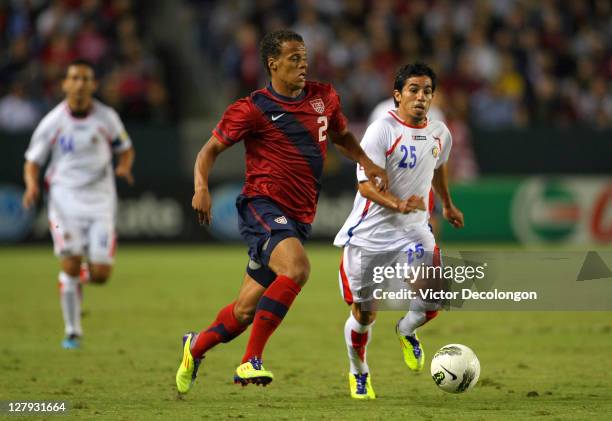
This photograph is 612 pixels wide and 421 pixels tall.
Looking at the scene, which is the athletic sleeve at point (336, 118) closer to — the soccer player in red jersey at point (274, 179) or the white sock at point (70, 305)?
A: the soccer player in red jersey at point (274, 179)

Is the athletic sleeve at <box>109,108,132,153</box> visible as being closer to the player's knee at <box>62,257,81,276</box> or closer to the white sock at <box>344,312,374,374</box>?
the player's knee at <box>62,257,81,276</box>

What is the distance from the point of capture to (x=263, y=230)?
6926 mm

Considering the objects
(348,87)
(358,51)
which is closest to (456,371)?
(348,87)

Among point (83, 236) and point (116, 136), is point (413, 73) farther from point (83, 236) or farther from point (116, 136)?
point (83, 236)

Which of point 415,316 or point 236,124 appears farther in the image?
point 415,316

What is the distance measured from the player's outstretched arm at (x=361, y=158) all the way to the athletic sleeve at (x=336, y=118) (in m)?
0.04

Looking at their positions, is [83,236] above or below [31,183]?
below

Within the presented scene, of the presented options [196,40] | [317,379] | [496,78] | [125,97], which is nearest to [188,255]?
[125,97]

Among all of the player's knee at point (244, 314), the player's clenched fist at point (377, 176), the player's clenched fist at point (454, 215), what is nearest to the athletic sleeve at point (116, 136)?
the player's clenched fist at point (454, 215)

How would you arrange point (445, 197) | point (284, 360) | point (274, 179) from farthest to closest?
1. point (284, 360)
2. point (445, 197)
3. point (274, 179)

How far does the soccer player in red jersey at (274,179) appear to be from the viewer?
680 cm

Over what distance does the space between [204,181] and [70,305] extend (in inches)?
150

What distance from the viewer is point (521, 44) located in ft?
69.6

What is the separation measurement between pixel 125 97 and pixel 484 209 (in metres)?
6.41
